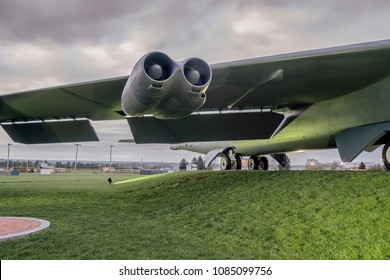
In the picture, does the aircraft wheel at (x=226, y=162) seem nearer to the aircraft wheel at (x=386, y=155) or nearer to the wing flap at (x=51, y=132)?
the wing flap at (x=51, y=132)

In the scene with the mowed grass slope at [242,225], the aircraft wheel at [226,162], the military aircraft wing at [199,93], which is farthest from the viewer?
the aircraft wheel at [226,162]

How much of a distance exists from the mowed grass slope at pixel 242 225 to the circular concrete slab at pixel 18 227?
0.67 ft

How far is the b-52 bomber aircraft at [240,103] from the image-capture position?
20.9 feet

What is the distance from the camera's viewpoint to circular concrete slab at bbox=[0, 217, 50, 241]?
6012 mm

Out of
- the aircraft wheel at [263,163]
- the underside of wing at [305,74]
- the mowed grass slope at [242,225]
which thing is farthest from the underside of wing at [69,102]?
the aircraft wheel at [263,163]

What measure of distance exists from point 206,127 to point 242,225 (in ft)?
18.6

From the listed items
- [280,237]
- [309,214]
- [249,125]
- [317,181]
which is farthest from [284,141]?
[280,237]

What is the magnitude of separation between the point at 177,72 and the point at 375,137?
6059mm

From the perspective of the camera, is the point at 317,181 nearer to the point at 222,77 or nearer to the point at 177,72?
the point at 222,77

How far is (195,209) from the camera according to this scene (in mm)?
9625

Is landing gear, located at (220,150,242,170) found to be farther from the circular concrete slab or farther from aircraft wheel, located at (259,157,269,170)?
the circular concrete slab

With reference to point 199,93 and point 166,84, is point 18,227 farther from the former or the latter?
point 199,93

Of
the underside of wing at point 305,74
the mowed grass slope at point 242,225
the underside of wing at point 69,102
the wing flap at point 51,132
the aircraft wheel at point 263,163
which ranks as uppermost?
the underside of wing at point 305,74

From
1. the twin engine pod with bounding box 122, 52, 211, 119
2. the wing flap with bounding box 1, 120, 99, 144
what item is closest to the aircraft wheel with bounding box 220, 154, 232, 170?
the wing flap with bounding box 1, 120, 99, 144
